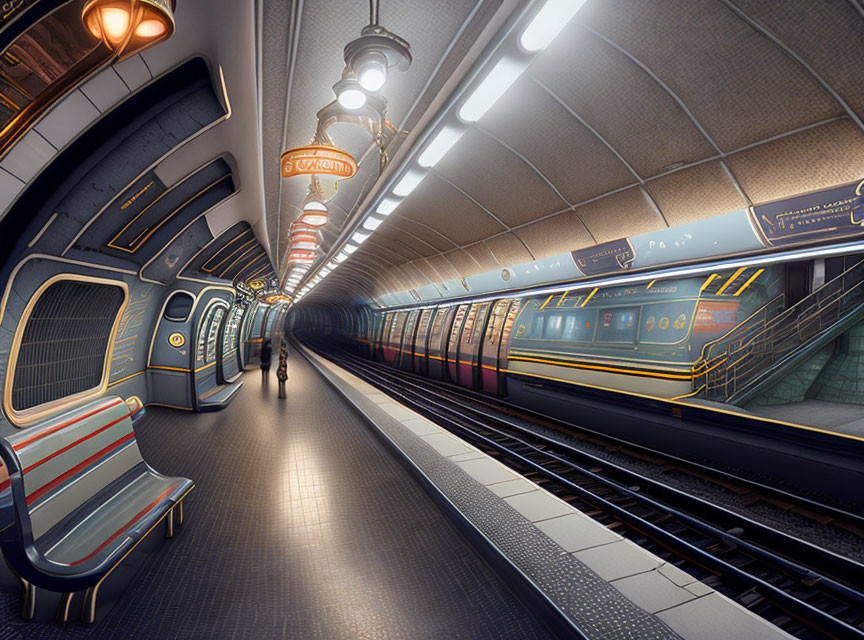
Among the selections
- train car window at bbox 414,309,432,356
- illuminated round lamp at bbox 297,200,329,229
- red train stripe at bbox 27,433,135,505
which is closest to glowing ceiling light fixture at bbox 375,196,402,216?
illuminated round lamp at bbox 297,200,329,229

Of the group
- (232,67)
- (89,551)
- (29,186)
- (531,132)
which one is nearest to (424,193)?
(531,132)

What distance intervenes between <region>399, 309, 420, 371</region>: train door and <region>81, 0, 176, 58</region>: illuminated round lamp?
55.1 feet

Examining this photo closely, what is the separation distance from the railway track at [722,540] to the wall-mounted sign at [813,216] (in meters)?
3.39

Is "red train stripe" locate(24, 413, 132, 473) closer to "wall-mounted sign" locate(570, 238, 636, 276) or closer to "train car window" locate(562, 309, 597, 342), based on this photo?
"wall-mounted sign" locate(570, 238, 636, 276)

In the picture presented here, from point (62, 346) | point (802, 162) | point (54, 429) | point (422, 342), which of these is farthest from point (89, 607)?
point (422, 342)

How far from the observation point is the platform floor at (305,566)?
265 cm

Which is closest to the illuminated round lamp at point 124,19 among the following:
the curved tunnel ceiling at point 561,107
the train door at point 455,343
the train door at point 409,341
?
the curved tunnel ceiling at point 561,107

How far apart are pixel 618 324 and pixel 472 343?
220 inches

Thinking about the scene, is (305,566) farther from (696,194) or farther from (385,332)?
(385,332)

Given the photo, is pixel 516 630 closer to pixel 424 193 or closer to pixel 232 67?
pixel 232 67

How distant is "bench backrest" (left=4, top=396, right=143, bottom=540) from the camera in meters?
2.51

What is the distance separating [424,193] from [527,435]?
5.83 metres

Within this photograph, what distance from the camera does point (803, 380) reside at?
30.9 feet

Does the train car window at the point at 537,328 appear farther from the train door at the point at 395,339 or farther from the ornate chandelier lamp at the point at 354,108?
the train door at the point at 395,339
